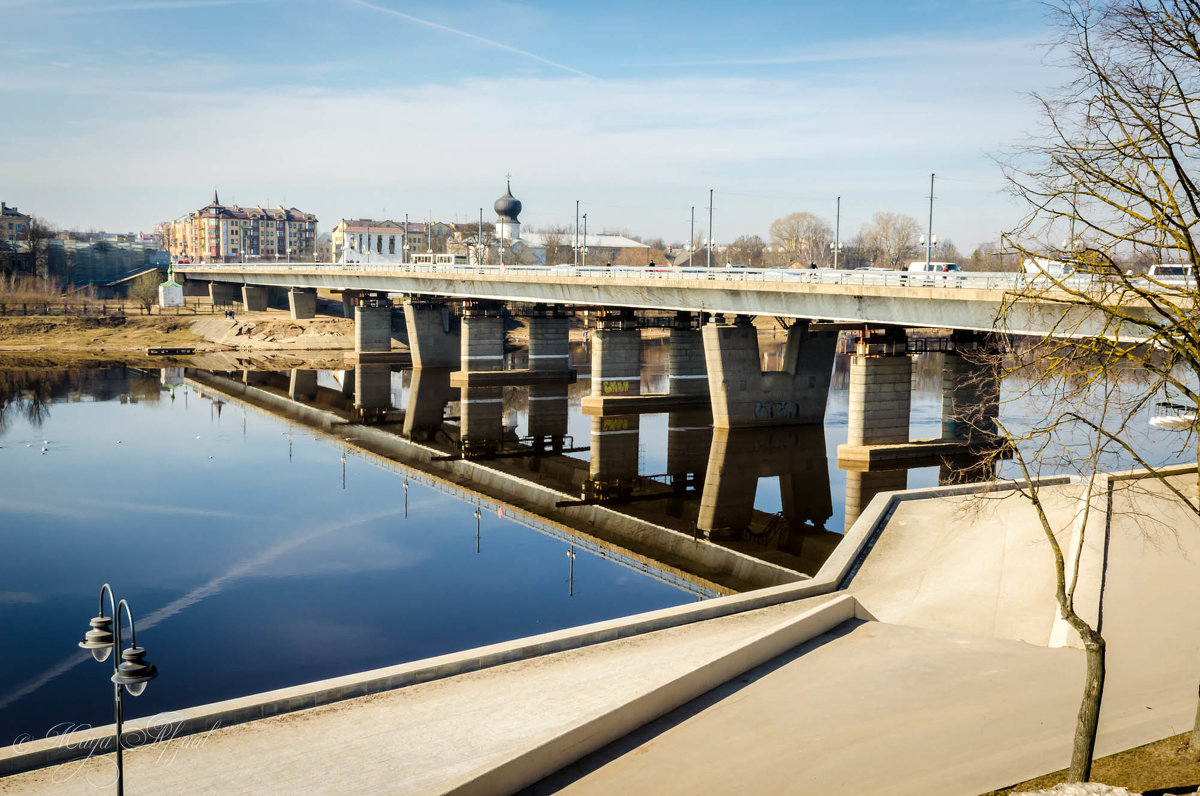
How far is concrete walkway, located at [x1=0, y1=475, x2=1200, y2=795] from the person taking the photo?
1459 cm

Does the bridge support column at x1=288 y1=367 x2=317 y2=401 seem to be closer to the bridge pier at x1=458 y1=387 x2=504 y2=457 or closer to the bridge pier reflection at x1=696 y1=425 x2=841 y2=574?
the bridge pier at x1=458 y1=387 x2=504 y2=457

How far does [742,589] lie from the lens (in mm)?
28797

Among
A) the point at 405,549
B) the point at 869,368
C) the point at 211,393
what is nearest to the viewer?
the point at 405,549

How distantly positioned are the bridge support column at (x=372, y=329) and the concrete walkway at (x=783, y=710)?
269ft

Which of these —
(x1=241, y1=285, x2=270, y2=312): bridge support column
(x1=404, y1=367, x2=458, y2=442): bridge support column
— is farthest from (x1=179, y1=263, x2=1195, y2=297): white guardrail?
(x1=241, y1=285, x2=270, y2=312): bridge support column

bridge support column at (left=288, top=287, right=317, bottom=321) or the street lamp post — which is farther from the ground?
bridge support column at (left=288, top=287, right=317, bottom=321)

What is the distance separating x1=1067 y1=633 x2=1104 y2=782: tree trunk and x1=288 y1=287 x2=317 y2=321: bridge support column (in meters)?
114

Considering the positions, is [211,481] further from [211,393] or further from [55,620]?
[211,393]

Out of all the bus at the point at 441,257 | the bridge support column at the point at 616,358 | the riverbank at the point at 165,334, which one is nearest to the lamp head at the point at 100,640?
the bridge support column at the point at 616,358

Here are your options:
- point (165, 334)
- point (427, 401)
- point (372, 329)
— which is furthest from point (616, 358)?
point (165, 334)

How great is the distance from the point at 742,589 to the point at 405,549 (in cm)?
1129

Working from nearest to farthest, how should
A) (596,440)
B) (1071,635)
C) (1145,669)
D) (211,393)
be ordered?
(1145,669) < (1071,635) < (596,440) < (211,393)

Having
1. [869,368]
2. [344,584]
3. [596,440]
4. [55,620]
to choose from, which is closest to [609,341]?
[596,440]

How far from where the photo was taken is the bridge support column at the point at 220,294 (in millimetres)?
144500
